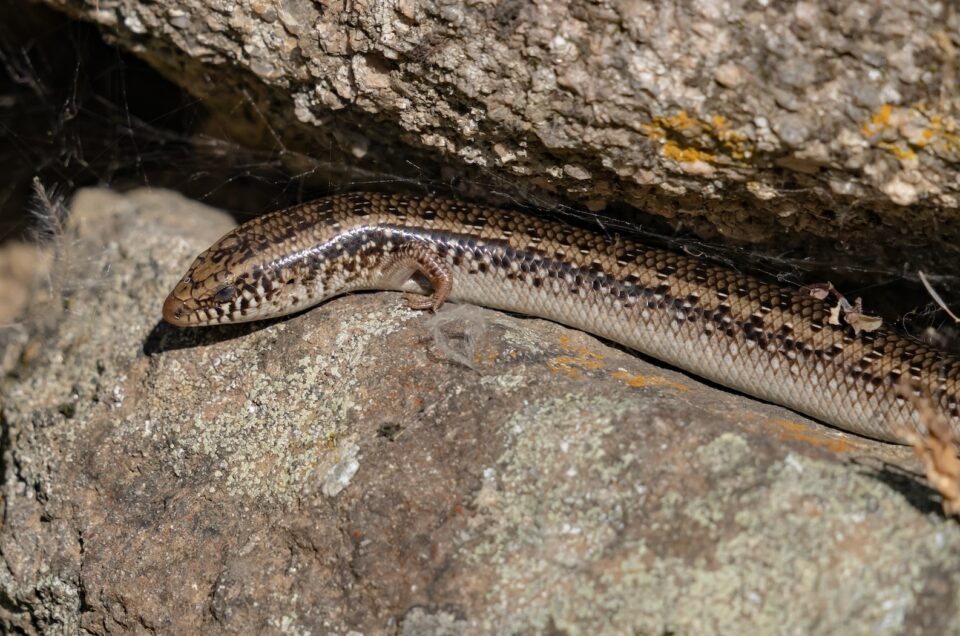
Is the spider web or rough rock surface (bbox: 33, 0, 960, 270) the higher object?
rough rock surface (bbox: 33, 0, 960, 270)

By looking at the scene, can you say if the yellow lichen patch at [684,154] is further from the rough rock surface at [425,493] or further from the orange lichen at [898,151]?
the rough rock surface at [425,493]

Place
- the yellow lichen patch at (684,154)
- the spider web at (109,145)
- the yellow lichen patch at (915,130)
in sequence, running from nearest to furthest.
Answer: the yellow lichen patch at (915,130), the yellow lichen patch at (684,154), the spider web at (109,145)

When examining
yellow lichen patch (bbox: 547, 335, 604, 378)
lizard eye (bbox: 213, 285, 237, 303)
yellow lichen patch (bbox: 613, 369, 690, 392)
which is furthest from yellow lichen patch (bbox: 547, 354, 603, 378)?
lizard eye (bbox: 213, 285, 237, 303)

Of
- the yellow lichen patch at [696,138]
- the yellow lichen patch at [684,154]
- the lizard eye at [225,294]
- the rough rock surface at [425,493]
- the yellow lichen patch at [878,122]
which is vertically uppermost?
the yellow lichen patch at [878,122]

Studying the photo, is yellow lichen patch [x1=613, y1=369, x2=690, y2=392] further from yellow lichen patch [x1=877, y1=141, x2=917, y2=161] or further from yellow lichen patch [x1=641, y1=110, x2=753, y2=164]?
yellow lichen patch [x1=877, y1=141, x2=917, y2=161]

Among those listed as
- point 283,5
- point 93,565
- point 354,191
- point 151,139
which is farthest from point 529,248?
point 151,139

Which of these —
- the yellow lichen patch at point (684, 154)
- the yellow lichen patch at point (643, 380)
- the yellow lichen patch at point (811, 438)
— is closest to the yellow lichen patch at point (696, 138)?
the yellow lichen patch at point (684, 154)

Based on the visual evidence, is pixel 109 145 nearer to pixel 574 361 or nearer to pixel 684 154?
pixel 574 361
